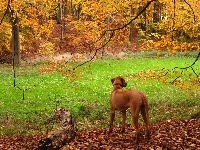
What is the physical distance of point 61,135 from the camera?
9.45 metres

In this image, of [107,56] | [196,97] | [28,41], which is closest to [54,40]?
[28,41]

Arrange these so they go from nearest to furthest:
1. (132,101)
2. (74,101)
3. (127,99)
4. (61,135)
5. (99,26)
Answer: (132,101) < (127,99) < (61,135) < (99,26) < (74,101)

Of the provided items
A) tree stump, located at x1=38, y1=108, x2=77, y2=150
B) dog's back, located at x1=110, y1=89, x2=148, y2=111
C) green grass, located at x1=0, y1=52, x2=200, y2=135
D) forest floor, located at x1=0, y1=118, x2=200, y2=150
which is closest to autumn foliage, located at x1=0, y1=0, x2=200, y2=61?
dog's back, located at x1=110, y1=89, x2=148, y2=111

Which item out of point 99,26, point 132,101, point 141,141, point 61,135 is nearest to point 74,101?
point 99,26

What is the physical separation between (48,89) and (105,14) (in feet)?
23.6

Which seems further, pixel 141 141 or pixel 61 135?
pixel 61 135

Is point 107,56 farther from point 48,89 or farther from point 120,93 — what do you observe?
point 120,93

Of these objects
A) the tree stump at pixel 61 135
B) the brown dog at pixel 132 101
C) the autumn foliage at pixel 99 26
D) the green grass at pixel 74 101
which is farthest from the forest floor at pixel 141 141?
the autumn foliage at pixel 99 26

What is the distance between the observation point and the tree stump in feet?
29.4

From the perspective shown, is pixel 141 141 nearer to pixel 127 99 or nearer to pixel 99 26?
pixel 127 99

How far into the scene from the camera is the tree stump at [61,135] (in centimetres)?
895

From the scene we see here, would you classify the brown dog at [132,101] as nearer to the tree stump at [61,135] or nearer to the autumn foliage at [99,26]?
the autumn foliage at [99,26]

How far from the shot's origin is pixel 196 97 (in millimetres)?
18297

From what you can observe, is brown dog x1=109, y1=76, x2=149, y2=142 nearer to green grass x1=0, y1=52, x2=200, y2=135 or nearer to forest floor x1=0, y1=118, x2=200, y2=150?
forest floor x1=0, y1=118, x2=200, y2=150
